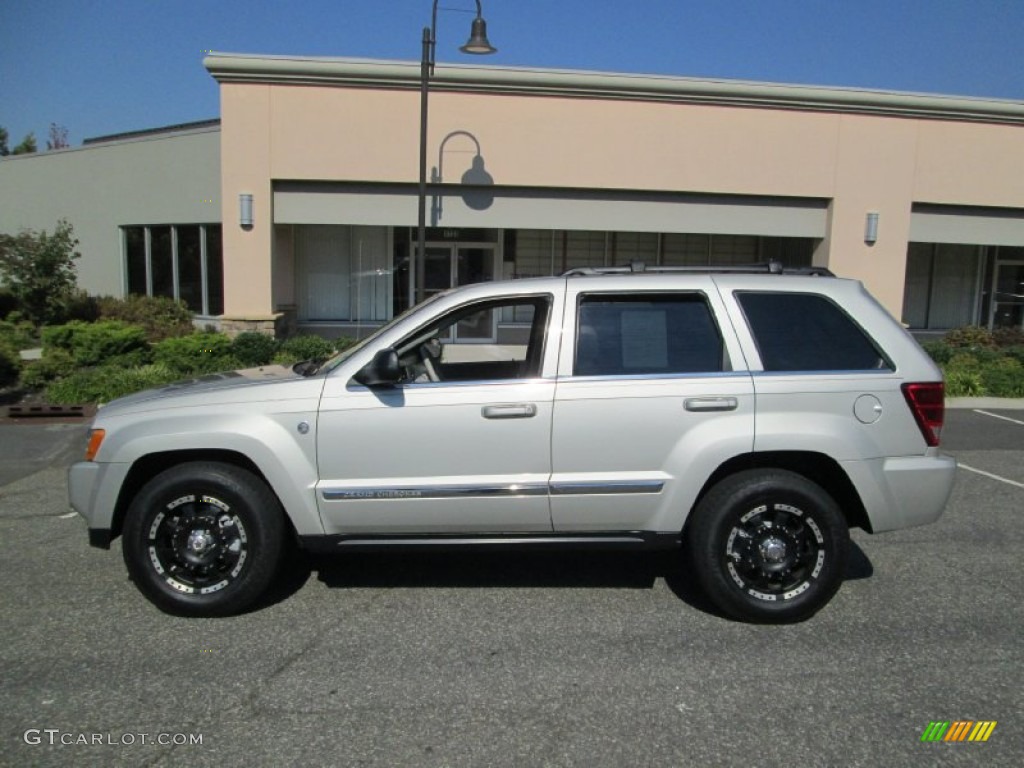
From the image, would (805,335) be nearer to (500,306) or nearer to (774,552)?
(774,552)

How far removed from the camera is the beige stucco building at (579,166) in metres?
14.5

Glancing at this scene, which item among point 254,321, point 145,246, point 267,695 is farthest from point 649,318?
point 145,246

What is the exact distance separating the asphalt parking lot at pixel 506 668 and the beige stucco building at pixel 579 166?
28.2 feet

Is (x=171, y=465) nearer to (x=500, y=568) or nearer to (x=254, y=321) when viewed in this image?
(x=500, y=568)

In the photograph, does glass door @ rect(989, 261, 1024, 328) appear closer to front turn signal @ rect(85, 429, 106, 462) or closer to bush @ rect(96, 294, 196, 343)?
bush @ rect(96, 294, 196, 343)

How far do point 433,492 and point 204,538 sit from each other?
1288 mm

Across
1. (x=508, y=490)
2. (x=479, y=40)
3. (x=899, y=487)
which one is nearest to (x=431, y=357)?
(x=508, y=490)

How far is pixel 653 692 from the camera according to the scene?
12.3ft

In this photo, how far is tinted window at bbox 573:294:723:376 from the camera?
4.57m

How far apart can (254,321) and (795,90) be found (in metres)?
10.8

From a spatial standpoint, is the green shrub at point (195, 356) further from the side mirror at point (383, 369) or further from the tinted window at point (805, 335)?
the tinted window at point (805, 335)

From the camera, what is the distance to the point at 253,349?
1333cm

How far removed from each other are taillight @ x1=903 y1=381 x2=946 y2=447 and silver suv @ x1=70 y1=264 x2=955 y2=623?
1cm

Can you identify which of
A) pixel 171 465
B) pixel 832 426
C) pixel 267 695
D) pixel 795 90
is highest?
pixel 795 90
